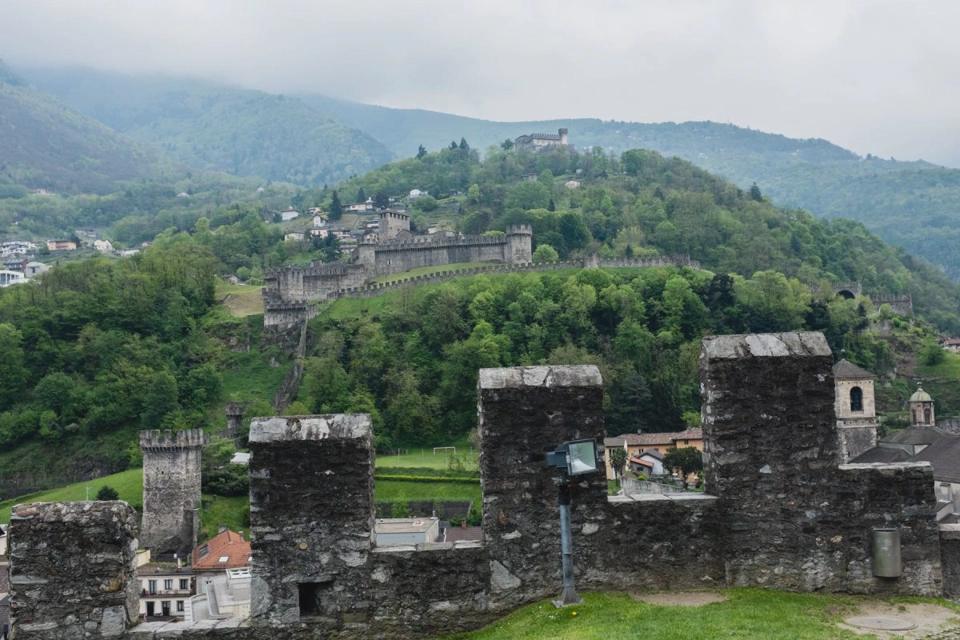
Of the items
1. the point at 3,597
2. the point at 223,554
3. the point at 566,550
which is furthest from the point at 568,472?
the point at 223,554

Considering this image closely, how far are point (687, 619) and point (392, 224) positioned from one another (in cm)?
13483

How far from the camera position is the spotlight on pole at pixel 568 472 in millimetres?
8414

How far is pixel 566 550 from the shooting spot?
27.8ft

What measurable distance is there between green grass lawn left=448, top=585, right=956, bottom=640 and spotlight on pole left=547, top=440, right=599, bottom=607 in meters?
0.16

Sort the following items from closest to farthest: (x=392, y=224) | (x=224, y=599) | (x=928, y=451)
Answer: (x=224, y=599), (x=928, y=451), (x=392, y=224)

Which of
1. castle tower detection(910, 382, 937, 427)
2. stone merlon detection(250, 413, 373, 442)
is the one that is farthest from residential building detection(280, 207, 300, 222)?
stone merlon detection(250, 413, 373, 442)

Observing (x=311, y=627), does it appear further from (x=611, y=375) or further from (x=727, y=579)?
(x=611, y=375)

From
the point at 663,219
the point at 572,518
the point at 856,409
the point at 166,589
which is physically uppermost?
the point at 663,219

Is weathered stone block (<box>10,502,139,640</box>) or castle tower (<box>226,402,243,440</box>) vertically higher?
weathered stone block (<box>10,502,139,640</box>)

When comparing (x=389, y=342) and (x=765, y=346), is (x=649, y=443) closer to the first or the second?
(x=389, y=342)

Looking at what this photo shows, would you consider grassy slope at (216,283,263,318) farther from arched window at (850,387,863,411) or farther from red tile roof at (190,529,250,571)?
arched window at (850,387,863,411)

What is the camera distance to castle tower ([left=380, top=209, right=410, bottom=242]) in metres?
140

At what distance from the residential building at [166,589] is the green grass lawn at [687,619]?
31326mm

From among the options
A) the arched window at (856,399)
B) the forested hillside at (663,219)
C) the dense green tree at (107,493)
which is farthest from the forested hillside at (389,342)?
the dense green tree at (107,493)
